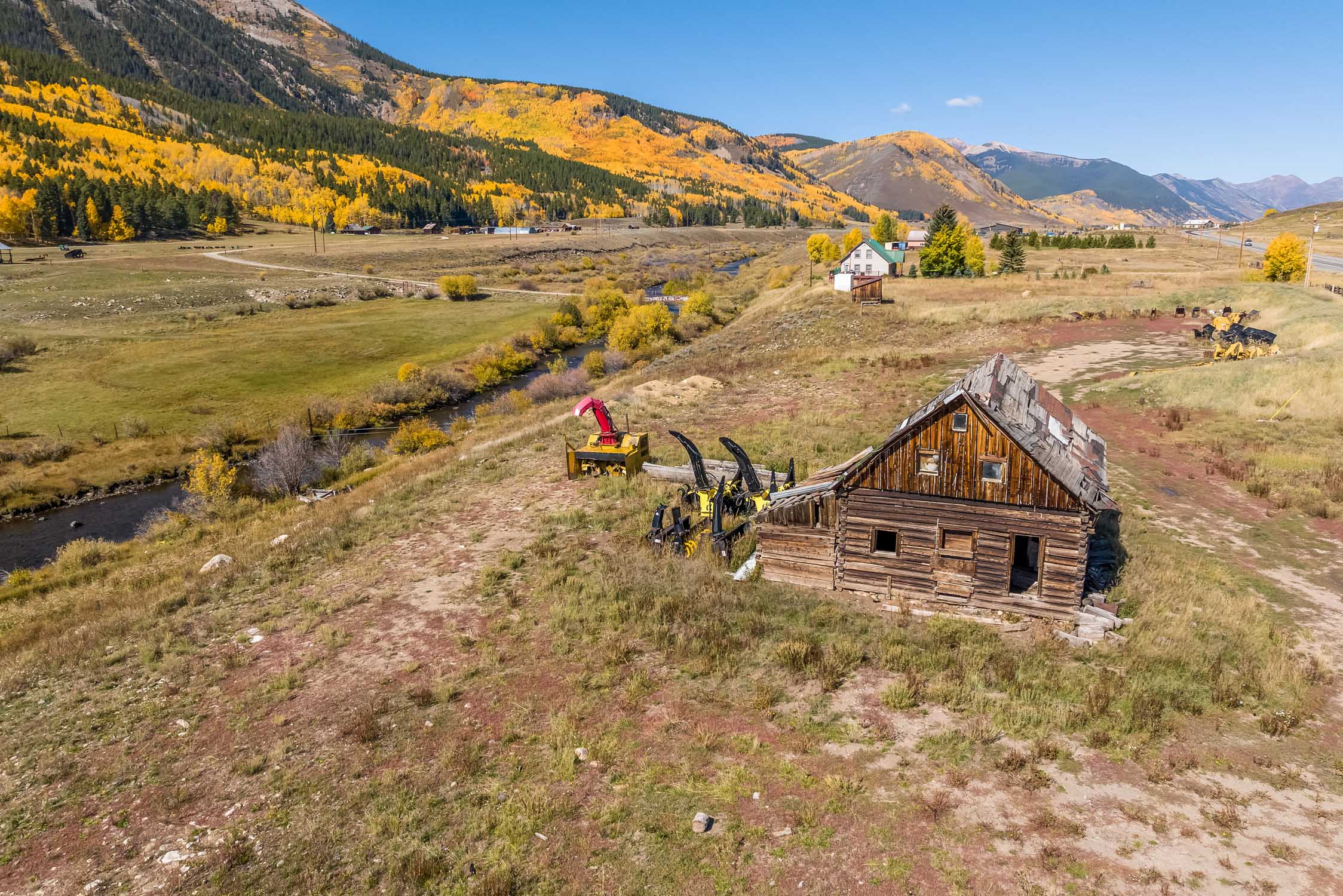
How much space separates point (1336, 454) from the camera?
26.3 meters

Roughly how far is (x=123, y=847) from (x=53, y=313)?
274ft

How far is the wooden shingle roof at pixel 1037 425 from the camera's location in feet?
51.0

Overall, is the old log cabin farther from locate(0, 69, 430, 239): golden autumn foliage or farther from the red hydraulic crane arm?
locate(0, 69, 430, 239): golden autumn foliage

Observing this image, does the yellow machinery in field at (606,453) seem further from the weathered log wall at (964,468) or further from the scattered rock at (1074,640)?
the scattered rock at (1074,640)

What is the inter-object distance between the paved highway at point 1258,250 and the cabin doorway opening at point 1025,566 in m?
80.6

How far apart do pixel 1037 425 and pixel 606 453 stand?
54.0 feet

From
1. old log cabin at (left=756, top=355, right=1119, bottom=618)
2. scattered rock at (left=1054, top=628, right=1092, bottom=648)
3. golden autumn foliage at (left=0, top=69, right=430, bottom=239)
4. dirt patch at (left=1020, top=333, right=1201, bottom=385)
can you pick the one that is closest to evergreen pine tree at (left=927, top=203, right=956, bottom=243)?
dirt patch at (left=1020, top=333, right=1201, bottom=385)

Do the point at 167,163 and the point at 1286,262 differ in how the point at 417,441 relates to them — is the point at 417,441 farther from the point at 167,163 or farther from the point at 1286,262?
the point at 167,163

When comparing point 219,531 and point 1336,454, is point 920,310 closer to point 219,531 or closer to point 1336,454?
point 1336,454

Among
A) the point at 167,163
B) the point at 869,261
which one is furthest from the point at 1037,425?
the point at 167,163

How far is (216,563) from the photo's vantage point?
77.4 feet

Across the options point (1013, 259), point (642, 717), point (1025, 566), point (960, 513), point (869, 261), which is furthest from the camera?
point (869, 261)

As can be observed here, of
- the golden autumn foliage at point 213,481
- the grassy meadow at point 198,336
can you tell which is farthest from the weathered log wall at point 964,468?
the grassy meadow at point 198,336

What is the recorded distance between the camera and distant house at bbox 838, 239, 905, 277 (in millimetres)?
86250
